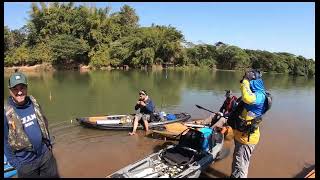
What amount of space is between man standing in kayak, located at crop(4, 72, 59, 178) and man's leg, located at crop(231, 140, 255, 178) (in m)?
2.93

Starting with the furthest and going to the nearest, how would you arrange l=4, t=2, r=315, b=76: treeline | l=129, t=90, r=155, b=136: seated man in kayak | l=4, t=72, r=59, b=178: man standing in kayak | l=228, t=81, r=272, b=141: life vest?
l=4, t=2, r=315, b=76: treeline < l=129, t=90, r=155, b=136: seated man in kayak < l=228, t=81, r=272, b=141: life vest < l=4, t=72, r=59, b=178: man standing in kayak

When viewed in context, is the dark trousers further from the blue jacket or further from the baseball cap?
the baseball cap

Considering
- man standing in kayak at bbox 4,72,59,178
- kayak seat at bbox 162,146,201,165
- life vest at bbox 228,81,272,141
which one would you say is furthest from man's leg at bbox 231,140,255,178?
man standing in kayak at bbox 4,72,59,178

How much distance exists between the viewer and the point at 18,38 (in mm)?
55562

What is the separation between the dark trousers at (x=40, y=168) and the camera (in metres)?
3.51

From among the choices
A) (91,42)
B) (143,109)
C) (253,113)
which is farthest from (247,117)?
(91,42)

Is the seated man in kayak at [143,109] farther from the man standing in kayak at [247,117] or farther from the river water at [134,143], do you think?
the man standing in kayak at [247,117]

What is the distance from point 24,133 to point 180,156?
339 centimetres

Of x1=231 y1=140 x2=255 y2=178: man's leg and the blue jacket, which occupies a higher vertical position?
the blue jacket

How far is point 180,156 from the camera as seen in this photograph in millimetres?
6211

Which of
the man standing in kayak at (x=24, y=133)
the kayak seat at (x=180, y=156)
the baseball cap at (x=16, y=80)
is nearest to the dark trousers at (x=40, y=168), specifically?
the man standing in kayak at (x=24, y=133)

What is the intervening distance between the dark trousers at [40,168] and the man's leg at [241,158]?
2.82 m

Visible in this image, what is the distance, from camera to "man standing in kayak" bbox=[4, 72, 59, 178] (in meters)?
3.34

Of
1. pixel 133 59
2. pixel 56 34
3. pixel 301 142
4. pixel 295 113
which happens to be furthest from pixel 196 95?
pixel 56 34
